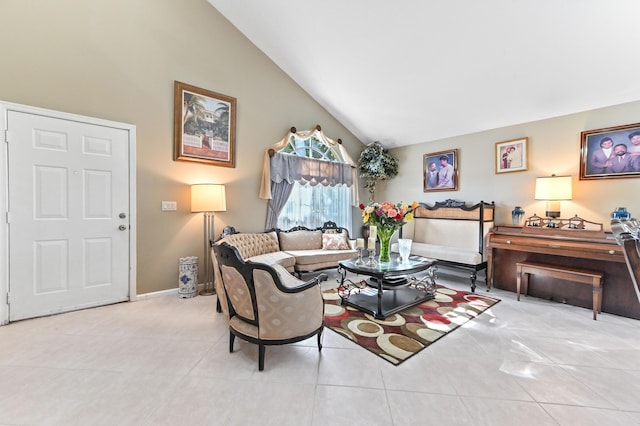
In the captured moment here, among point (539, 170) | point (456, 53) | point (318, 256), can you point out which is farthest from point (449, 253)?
point (456, 53)

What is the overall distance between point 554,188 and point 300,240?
11.6ft

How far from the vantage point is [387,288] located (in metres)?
2.98

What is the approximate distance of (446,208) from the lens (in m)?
4.64

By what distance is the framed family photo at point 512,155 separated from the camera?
3906 mm

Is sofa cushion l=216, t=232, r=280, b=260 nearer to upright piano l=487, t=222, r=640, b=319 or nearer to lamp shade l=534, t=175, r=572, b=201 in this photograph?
upright piano l=487, t=222, r=640, b=319

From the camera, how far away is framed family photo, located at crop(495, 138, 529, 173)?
391 cm

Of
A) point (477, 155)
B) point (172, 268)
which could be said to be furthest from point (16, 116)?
point (477, 155)

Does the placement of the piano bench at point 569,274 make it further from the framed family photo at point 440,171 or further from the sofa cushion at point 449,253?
the framed family photo at point 440,171

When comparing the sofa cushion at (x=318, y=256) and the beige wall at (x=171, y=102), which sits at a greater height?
the beige wall at (x=171, y=102)

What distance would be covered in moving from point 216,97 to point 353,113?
94.5 inches

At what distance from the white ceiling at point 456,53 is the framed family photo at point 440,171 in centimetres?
41

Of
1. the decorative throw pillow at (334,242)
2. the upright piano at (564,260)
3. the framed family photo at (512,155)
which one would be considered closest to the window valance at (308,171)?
the decorative throw pillow at (334,242)

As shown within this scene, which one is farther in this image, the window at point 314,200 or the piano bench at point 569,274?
the window at point 314,200

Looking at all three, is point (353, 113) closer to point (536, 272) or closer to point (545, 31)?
point (545, 31)
